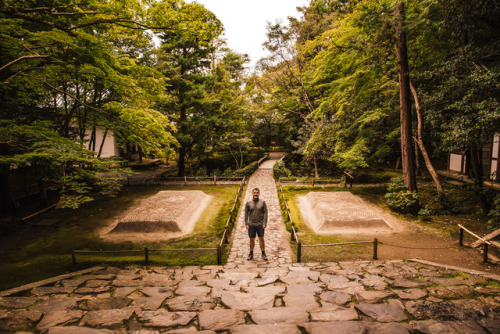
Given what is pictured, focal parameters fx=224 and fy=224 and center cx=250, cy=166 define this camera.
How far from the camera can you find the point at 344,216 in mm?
10008

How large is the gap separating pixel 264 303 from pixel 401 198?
10.1 meters

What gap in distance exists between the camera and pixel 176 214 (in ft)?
34.4

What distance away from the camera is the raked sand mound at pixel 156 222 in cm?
942

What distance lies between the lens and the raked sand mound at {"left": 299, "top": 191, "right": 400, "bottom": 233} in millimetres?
9508

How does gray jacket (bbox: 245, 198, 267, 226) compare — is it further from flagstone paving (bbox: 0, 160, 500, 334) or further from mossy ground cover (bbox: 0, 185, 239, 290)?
mossy ground cover (bbox: 0, 185, 239, 290)

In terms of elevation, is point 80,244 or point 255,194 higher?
point 255,194

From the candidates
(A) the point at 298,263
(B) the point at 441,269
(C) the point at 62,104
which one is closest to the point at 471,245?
→ (B) the point at 441,269

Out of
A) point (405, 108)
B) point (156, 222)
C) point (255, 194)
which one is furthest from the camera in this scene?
point (405, 108)

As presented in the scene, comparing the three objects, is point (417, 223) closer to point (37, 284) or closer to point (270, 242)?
point (270, 242)

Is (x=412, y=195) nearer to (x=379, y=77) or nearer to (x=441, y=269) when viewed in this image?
(x=441, y=269)

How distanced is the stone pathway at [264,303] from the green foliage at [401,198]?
19.2 ft

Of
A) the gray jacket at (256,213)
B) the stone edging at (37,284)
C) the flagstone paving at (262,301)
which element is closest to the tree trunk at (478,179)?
the flagstone paving at (262,301)

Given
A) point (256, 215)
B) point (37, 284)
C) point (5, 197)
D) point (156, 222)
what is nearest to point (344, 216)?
point (256, 215)

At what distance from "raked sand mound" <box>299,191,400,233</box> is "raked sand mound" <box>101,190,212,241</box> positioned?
575cm
